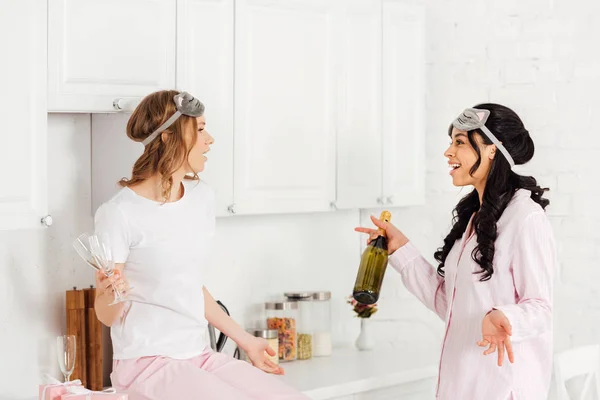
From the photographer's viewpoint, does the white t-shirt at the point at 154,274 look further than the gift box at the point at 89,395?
Yes

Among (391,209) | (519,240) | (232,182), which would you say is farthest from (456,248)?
(391,209)

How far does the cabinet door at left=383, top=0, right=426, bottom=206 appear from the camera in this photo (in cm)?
369

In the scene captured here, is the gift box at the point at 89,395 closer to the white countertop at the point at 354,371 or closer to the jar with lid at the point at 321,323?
the white countertop at the point at 354,371

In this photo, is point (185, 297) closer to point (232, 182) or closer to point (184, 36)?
point (232, 182)

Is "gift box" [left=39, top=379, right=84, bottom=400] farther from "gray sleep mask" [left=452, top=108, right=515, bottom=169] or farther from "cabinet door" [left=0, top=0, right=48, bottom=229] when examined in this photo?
"gray sleep mask" [left=452, top=108, right=515, bottom=169]

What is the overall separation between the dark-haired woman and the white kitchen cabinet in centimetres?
69

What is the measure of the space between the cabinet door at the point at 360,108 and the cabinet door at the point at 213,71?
537 mm

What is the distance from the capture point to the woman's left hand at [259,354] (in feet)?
9.43

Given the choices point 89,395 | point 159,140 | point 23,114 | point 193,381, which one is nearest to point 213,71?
point 159,140

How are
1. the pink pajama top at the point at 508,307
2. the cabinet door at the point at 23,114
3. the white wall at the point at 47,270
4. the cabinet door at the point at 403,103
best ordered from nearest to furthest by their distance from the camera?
the cabinet door at the point at 23,114 → the pink pajama top at the point at 508,307 → the white wall at the point at 47,270 → the cabinet door at the point at 403,103

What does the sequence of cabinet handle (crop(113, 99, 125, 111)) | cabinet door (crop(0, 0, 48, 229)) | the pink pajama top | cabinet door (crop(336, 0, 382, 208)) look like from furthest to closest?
1. cabinet door (crop(336, 0, 382, 208))
2. cabinet handle (crop(113, 99, 125, 111))
3. the pink pajama top
4. cabinet door (crop(0, 0, 48, 229))

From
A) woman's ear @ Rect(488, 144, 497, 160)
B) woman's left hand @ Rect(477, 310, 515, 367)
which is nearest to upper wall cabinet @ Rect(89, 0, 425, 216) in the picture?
woman's ear @ Rect(488, 144, 497, 160)

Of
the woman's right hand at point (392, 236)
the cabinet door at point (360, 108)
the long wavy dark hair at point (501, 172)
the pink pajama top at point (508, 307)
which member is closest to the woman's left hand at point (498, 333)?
the pink pajama top at point (508, 307)

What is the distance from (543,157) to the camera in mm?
3625
